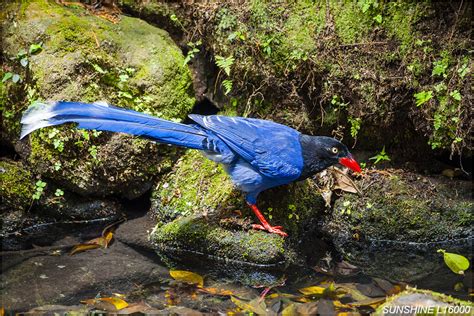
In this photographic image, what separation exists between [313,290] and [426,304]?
4.03 ft

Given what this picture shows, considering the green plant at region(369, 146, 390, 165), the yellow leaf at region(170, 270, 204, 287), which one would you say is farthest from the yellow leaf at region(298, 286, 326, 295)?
the green plant at region(369, 146, 390, 165)

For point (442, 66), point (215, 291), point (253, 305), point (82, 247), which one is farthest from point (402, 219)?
point (82, 247)

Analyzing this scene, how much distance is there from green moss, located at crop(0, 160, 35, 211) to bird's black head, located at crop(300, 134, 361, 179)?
2795mm

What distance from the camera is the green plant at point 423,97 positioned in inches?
224

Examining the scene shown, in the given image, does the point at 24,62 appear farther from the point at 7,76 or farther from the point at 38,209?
the point at 38,209

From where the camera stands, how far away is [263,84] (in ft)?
20.0

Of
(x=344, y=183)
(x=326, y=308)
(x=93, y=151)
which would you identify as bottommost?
(x=326, y=308)

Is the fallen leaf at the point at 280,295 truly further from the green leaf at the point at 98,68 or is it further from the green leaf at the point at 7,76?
the green leaf at the point at 7,76

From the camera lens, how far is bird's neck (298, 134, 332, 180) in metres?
5.34

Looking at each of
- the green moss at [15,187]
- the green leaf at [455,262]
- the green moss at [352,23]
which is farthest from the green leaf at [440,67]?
the green moss at [15,187]

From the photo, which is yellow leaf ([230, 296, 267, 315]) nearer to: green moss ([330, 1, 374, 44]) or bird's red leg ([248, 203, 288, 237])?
bird's red leg ([248, 203, 288, 237])

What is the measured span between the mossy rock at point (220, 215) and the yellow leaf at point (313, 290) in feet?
1.63

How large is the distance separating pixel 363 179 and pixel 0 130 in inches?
153

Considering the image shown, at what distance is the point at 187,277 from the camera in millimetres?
5039
